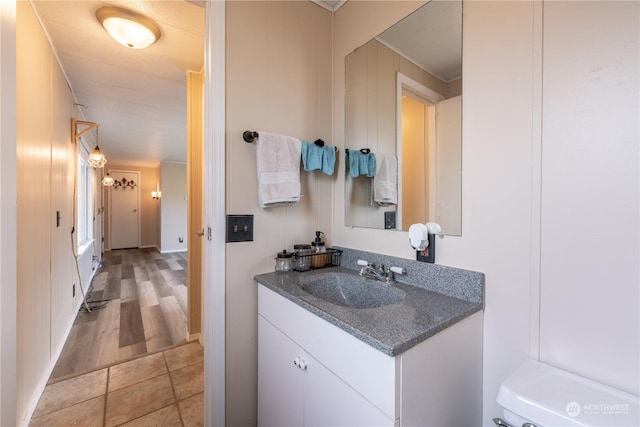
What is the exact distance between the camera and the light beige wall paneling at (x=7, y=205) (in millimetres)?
814

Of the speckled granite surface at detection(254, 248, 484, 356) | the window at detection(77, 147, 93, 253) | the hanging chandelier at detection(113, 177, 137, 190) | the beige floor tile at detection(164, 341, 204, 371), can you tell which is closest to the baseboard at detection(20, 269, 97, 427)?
the beige floor tile at detection(164, 341, 204, 371)

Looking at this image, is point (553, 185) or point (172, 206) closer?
point (553, 185)

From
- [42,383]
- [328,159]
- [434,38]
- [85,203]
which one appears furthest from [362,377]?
[85,203]

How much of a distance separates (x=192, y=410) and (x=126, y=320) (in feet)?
5.57

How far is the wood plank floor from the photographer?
2141mm

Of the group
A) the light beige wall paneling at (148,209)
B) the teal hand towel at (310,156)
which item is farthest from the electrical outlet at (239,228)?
the light beige wall paneling at (148,209)

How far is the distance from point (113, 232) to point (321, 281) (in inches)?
307

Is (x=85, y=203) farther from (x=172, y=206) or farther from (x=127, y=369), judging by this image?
(x=127, y=369)

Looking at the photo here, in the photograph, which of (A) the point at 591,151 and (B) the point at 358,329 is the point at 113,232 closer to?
(B) the point at 358,329

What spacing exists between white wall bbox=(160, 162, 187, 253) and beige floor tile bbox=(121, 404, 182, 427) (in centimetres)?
590

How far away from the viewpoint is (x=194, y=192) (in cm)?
236

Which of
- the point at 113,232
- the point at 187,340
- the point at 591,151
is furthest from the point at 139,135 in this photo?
the point at 591,151

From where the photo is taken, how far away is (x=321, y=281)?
1.34 meters

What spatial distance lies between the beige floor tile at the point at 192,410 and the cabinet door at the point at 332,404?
932 mm
